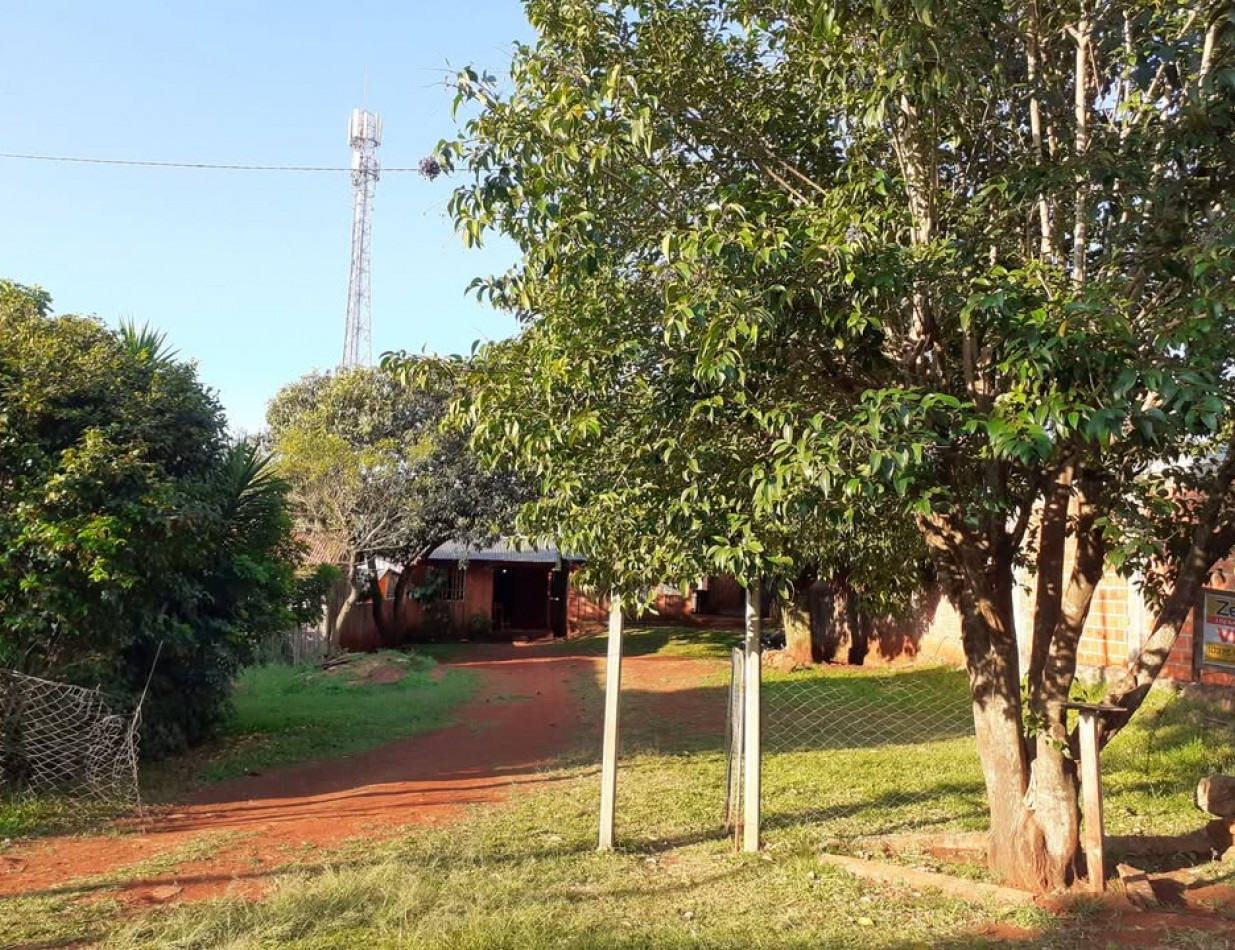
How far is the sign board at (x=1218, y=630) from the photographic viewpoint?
32.1 feet

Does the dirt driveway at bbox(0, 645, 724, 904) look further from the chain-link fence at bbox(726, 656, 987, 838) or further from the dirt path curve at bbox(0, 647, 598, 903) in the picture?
the chain-link fence at bbox(726, 656, 987, 838)

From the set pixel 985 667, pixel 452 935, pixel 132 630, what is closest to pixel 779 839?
pixel 985 667

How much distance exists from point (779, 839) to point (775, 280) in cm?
393

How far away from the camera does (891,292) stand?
495 centimetres

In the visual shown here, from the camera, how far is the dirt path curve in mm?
6180

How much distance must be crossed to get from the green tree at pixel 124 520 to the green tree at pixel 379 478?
9168 millimetres

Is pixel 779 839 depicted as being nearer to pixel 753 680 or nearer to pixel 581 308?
pixel 753 680

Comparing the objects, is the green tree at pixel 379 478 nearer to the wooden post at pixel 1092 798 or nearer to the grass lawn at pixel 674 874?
the grass lawn at pixel 674 874

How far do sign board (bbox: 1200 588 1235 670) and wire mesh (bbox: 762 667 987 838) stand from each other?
2510 millimetres

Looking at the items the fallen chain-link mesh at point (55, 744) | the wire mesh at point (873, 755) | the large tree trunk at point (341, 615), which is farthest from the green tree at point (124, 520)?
the large tree trunk at point (341, 615)

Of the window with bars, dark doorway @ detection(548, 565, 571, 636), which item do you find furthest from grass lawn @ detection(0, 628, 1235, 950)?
dark doorway @ detection(548, 565, 571, 636)

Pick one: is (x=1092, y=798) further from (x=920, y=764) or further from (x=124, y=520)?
(x=124, y=520)

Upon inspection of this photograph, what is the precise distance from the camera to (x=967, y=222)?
5.68 meters

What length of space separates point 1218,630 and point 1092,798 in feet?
19.4
